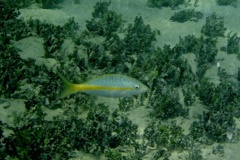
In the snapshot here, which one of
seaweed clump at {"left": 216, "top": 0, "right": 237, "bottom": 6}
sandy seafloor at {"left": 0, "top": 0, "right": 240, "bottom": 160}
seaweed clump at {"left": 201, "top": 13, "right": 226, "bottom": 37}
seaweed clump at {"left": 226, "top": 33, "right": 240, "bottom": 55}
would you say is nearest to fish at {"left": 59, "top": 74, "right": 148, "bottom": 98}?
sandy seafloor at {"left": 0, "top": 0, "right": 240, "bottom": 160}

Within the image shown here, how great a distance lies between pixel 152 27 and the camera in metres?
12.4

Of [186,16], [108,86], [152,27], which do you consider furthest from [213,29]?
[108,86]

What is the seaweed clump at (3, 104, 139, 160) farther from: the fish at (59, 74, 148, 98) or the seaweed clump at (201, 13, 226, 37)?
the seaweed clump at (201, 13, 226, 37)

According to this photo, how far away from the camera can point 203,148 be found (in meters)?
6.33

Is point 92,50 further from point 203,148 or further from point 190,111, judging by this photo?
point 203,148

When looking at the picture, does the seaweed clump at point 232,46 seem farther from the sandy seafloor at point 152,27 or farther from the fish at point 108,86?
the fish at point 108,86

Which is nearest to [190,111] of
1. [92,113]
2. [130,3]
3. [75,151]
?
[92,113]

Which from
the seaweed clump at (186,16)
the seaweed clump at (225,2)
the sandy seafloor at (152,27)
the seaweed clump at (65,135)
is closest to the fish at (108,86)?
the seaweed clump at (65,135)

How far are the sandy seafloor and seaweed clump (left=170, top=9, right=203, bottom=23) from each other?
9.8 inches

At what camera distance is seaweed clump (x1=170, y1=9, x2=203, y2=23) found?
44.5 feet

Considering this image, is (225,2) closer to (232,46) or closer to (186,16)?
(186,16)

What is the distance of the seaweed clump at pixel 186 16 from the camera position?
13562mm

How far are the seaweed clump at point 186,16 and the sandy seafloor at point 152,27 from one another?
250mm

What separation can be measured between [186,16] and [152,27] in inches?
90.0
